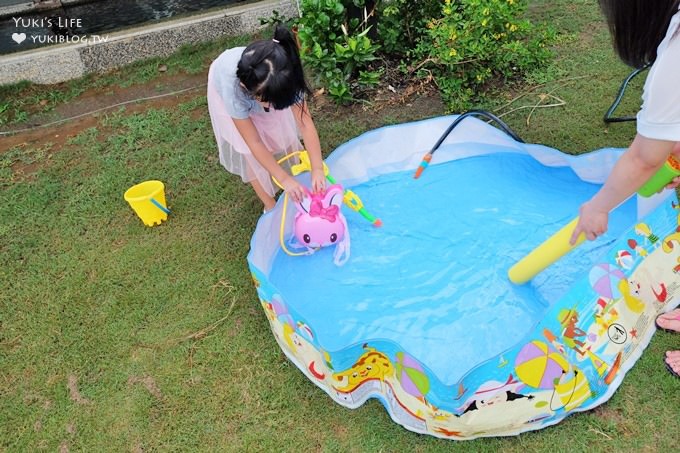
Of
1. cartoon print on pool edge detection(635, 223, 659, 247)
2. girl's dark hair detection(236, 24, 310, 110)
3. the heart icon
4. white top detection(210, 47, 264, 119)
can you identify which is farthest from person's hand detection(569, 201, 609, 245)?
the heart icon

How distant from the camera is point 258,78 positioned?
179 centimetres

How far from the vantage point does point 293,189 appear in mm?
2195

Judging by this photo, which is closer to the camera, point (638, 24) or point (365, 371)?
point (638, 24)

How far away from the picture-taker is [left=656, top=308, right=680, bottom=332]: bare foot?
1.98 m

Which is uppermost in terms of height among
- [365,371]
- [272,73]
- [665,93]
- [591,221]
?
[665,93]

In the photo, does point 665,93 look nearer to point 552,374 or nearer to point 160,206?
point 552,374

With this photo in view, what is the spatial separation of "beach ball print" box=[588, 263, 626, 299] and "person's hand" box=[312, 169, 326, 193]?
1.08m

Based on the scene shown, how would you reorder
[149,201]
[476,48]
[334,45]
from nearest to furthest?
[149,201], [476,48], [334,45]

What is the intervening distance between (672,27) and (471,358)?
1327 millimetres

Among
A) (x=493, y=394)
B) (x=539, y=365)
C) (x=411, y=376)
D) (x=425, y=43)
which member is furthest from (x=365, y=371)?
(x=425, y=43)

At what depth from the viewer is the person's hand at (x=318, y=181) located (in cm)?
225

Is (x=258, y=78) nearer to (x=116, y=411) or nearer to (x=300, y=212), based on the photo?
(x=300, y=212)

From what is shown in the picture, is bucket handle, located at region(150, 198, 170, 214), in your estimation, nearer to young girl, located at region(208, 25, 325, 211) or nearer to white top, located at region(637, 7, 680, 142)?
young girl, located at region(208, 25, 325, 211)

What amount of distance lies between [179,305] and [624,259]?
1799 mm
